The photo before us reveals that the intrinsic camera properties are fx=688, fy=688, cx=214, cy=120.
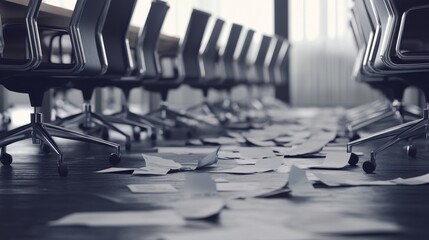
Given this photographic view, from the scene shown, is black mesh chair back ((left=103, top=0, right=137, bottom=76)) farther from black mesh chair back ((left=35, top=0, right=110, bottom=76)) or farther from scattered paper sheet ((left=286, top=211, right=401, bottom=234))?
scattered paper sheet ((left=286, top=211, right=401, bottom=234))

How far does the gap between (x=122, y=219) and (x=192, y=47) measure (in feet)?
10.7

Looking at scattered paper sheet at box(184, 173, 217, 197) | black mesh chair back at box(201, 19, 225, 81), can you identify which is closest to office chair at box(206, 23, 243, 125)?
black mesh chair back at box(201, 19, 225, 81)

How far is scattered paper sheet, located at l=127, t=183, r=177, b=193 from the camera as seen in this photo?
191 cm

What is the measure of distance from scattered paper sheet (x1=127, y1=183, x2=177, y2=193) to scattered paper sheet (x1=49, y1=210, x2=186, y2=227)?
12.1 inches

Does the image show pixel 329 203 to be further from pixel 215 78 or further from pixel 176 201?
pixel 215 78

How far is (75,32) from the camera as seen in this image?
2.64 m

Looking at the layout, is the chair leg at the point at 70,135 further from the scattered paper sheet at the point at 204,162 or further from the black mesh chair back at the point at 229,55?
the black mesh chair back at the point at 229,55

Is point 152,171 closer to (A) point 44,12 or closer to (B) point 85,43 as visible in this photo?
(B) point 85,43

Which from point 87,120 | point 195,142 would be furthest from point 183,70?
point 87,120

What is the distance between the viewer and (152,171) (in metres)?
2.34

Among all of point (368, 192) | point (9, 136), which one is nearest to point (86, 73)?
point (9, 136)

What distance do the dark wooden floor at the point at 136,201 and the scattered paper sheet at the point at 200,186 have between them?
50 mm

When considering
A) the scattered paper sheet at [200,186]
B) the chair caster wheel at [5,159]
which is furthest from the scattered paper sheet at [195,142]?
the scattered paper sheet at [200,186]

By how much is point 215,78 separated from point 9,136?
287 cm
